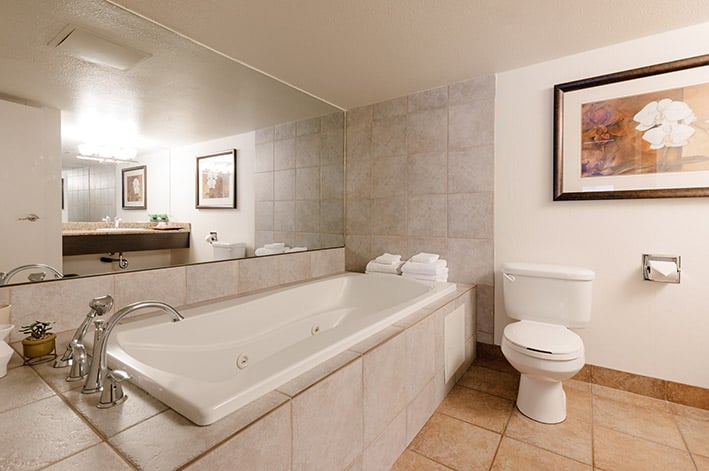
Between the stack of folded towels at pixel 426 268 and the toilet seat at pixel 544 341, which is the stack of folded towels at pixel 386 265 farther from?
the toilet seat at pixel 544 341

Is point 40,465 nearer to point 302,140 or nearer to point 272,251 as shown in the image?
point 272,251

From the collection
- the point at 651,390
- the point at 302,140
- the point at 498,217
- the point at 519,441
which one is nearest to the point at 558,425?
the point at 519,441

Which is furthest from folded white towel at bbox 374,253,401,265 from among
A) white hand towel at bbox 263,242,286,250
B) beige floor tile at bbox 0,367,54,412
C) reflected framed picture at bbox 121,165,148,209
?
beige floor tile at bbox 0,367,54,412

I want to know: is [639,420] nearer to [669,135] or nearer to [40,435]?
[669,135]

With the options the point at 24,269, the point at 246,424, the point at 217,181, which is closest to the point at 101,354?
the point at 246,424

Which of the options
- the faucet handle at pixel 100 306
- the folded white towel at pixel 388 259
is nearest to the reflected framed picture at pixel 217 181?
the faucet handle at pixel 100 306

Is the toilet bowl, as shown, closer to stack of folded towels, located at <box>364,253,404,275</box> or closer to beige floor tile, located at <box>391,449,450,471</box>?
beige floor tile, located at <box>391,449,450,471</box>

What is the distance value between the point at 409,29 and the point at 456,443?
7.13 feet

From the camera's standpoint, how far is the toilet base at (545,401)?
1.79 m

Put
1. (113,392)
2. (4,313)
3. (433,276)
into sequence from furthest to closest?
(433,276), (4,313), (113,392)

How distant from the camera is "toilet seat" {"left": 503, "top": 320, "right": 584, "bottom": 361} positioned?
5.45 feet

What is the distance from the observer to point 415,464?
1.52m

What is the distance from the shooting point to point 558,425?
1770mm

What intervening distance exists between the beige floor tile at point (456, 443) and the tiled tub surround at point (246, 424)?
0.46 feet
